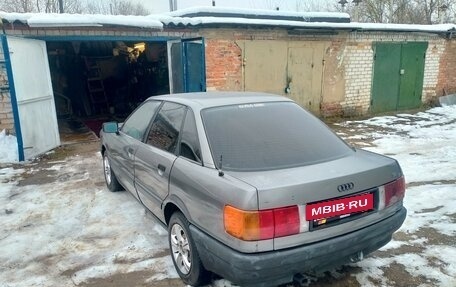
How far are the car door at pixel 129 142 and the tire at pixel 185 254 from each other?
102 centimetres

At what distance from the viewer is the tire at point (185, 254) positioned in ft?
8.08

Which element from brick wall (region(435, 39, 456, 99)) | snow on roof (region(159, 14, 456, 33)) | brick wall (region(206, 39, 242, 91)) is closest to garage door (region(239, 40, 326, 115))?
brick wall (region(206, 39, 242, 91))

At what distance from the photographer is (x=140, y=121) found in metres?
3.70

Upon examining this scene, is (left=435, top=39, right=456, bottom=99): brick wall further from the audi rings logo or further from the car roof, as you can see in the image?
the audi rings logo

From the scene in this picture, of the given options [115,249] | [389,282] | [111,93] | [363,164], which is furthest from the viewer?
[111,93]

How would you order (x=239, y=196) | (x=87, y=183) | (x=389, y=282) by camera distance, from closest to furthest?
(x=239, y=196) < (x=389, y=282) < (x=87, y=183)

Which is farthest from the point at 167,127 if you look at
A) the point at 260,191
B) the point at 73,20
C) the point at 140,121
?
the point at 73,20

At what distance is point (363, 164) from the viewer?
247 cm

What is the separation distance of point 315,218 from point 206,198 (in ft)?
2.30

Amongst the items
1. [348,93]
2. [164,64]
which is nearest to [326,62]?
[348,93]

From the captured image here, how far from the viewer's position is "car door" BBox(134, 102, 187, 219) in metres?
2.83

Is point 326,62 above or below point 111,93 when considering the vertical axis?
above

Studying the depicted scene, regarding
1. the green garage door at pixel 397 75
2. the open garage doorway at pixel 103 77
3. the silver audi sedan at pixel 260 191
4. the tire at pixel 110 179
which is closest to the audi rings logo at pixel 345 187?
the silver audi sedan at pixel 260 191

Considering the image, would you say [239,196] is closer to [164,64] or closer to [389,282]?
[389,282]
